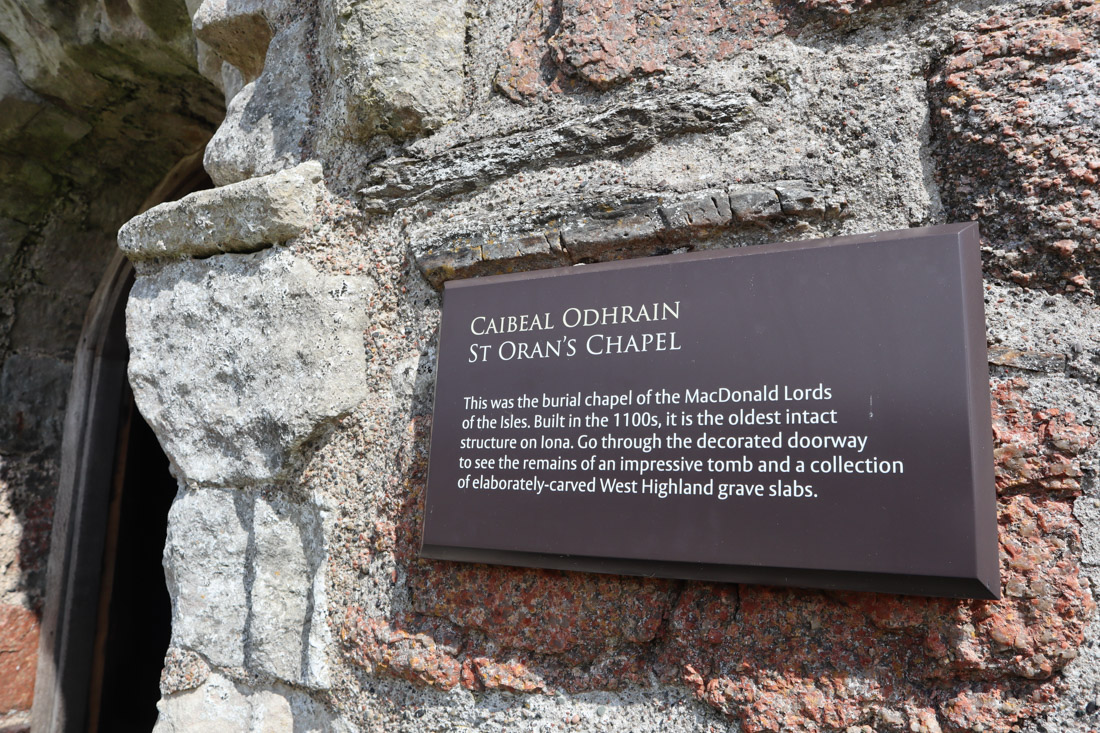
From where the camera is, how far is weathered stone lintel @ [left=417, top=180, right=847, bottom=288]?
3.31 feet

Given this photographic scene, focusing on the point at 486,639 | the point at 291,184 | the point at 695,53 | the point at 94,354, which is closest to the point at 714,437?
the point at 486,639

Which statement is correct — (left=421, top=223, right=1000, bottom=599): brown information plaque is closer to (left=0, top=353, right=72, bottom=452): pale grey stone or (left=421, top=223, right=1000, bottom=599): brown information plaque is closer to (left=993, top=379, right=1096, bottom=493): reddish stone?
(left=993, top=379, right=1096, bottom=493): reddish stone

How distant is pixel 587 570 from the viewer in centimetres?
98

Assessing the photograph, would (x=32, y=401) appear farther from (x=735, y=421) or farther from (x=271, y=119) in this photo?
(x=735, y=421)

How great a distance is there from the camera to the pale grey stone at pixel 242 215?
1.27 meters

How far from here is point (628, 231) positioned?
1.08 metres

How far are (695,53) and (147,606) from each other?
2418 mm

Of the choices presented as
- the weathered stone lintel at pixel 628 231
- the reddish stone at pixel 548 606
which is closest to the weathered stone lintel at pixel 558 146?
the weathered stone lintel at pixel 628 231

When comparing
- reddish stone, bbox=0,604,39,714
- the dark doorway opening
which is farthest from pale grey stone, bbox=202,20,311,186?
reddish stone, bbox=0,604,39,714

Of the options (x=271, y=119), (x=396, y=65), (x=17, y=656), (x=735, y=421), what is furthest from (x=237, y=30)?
(x=17, y=656)

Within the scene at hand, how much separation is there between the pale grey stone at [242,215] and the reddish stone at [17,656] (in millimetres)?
1381

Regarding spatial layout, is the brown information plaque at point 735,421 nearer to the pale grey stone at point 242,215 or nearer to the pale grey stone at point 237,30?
the pale grey stone at point 242,215

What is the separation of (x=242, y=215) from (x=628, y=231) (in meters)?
0.69

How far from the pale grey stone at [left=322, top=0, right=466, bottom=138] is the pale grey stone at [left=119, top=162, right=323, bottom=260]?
14 centimetres
